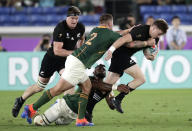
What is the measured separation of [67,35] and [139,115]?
2226mm

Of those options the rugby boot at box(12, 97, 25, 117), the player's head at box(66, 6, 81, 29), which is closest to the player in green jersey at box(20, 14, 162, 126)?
the rugby boot at box(12, 97, 25, 117)

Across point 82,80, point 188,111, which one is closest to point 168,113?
point 188,111

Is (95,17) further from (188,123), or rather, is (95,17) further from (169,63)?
(188,123)

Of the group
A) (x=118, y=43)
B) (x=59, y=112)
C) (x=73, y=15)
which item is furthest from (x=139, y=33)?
(x=59, y=112)

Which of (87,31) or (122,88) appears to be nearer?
(122,88)

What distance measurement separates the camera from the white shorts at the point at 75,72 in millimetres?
8695

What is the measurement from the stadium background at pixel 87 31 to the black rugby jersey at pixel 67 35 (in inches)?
66.7

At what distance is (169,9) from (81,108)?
48.9ft

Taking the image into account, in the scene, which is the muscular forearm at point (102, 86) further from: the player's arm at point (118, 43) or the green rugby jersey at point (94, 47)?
the player's arm at point (118, 43)

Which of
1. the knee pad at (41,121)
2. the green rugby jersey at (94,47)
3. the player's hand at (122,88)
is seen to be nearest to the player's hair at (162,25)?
the green rugby jersey at (94,47)

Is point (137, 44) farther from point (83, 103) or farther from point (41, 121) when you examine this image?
point (41, 121)

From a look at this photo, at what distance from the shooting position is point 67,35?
10.2m

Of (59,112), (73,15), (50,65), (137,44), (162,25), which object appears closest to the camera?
(59,112)

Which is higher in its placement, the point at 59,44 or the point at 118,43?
the point at 118,43
